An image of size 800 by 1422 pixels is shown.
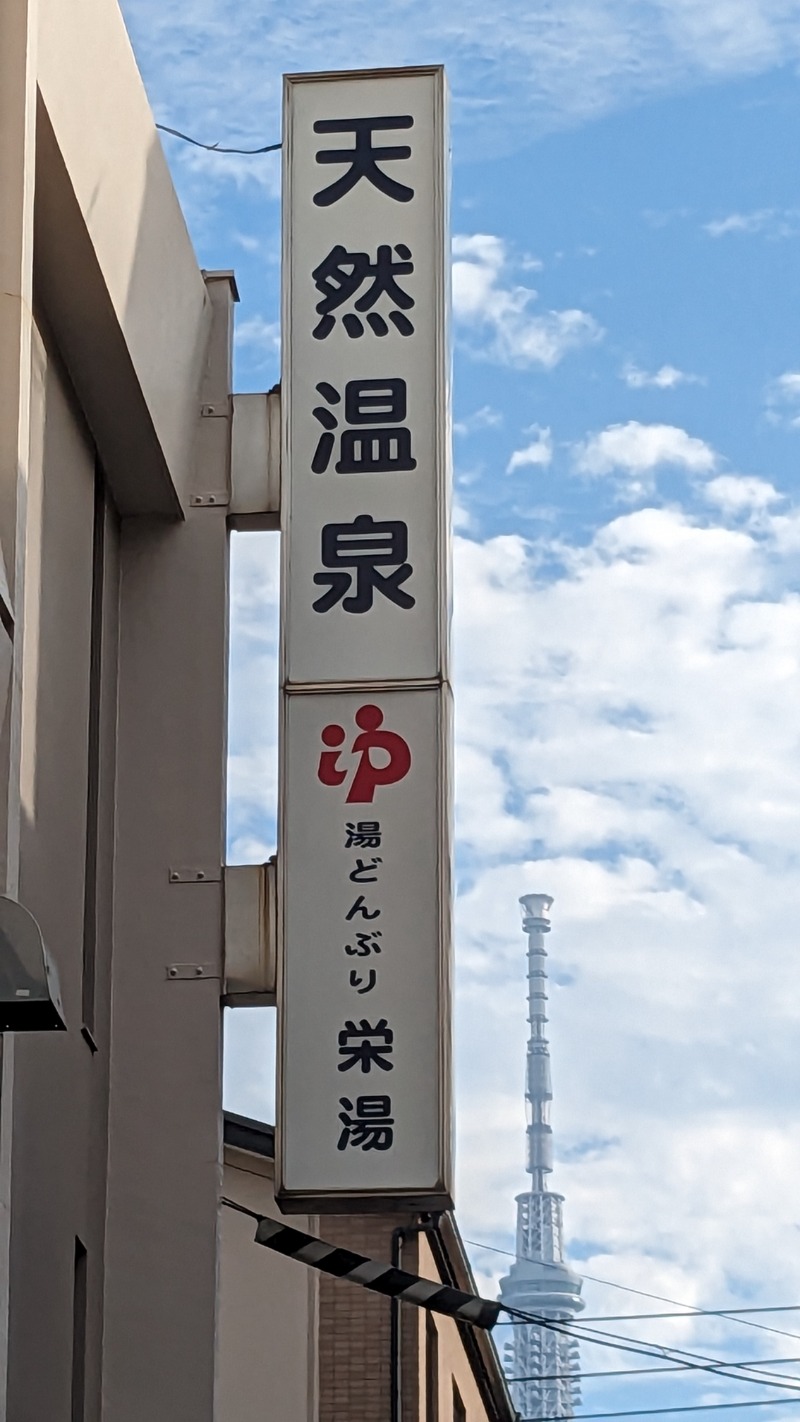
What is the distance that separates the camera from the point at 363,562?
13.3 m

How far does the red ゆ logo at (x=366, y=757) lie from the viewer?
12.9 meters

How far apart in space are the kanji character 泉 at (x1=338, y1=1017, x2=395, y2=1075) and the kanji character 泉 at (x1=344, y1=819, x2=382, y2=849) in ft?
3.24

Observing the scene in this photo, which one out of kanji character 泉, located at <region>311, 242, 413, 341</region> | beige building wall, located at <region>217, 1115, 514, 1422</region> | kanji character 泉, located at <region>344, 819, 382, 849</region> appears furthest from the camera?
beige building wall, located at <region>217, 1115, 514, 1422</region>

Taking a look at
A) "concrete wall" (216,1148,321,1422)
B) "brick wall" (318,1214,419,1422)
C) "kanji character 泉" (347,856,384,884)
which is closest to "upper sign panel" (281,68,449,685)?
"kanji character 泉" (347,856,384,884)

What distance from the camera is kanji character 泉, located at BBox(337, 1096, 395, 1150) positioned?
12281mm

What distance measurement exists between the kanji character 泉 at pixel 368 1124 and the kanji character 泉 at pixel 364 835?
53.5 inches

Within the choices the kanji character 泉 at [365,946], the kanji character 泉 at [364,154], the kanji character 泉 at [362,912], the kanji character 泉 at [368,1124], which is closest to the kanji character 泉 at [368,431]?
the kanji character 泉 at [364,154]

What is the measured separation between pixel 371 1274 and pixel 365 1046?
1.86 metres

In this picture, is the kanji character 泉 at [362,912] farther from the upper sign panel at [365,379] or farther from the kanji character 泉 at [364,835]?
the upper sign panel at [365,379]

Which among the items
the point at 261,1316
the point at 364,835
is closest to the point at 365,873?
the point at 364,835

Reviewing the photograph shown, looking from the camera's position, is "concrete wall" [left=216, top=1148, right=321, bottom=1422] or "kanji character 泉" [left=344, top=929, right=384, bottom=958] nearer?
"kanji character 泉" [left=344, top=929, right=384, bottom=958]

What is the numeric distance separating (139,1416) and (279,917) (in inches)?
106

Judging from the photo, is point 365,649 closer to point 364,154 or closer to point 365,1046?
point 365,1046

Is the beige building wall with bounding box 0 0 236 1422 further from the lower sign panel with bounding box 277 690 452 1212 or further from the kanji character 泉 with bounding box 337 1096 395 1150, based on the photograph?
the kanji character 泉 with bounding box 337 1096 395 1150
